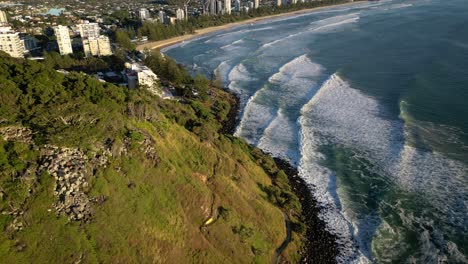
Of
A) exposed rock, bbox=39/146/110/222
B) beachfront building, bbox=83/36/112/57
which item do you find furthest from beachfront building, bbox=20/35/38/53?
exposed rock, bbox=39/146/110/222

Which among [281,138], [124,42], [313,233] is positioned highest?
[124,42]

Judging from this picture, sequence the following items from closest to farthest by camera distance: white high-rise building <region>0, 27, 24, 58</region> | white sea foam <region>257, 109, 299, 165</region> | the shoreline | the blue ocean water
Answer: the blue ocean water
white sea foam <region>257, 109, 299, 165</region>
white high-rise building <region>0, 27, 24, 58</region>
the shoreline

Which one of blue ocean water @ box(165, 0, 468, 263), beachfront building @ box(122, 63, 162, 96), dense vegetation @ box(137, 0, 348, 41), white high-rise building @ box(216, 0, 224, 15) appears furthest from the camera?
white high-rise building @ box(216, 0, 224, 15)

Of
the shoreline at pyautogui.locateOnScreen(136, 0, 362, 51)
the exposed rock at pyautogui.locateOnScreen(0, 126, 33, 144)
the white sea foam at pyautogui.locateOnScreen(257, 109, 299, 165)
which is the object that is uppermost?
the exposed rock at pyautogui.locateOnScreen(0, 126, 33, 144)

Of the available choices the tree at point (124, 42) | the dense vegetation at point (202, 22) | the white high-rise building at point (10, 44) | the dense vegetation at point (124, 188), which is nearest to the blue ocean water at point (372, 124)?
the dense vegetation at point (124, 188)

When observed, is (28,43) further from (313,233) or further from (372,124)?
(313,233)

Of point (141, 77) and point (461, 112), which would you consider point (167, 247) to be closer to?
point (141, 77)

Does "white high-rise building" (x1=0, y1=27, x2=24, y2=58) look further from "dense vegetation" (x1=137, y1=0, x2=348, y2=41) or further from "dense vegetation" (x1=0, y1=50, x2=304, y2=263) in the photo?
"dense vegetation" (x1=0, y1=50, x2=304, y2=263)

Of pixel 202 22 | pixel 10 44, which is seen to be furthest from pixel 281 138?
pixel 202 22
